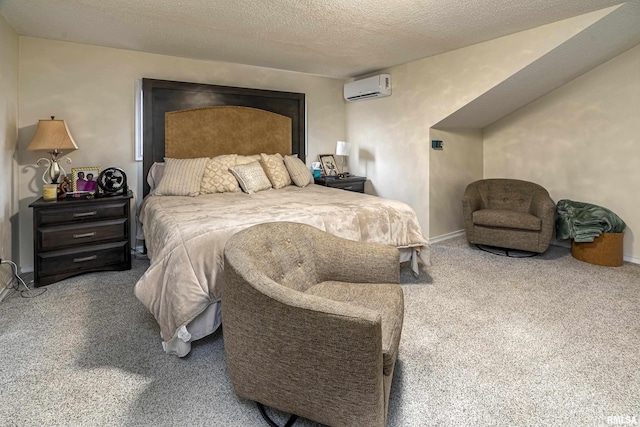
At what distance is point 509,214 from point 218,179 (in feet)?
10.5

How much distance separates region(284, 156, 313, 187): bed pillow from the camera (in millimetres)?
4241

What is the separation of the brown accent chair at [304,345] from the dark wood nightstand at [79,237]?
2.28m

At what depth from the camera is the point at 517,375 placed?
73.4 inches

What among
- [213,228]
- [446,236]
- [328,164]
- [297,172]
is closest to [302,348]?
[213,228]

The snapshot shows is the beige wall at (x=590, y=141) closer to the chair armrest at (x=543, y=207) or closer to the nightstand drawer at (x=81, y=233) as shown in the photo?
the chair armrest at (x=543, y=207)

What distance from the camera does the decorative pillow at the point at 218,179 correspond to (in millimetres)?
3699

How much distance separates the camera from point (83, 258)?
10.7ft

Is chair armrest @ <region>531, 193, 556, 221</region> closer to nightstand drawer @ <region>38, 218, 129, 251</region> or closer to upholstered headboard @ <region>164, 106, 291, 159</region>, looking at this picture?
upholstered headboard @ <region>164, 106, 291, 159</region>

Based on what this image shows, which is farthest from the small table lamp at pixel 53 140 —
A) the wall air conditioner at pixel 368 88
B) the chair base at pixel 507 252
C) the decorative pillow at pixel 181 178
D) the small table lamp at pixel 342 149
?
the chair base at pixel 507 252

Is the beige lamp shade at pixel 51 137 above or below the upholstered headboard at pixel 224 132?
below

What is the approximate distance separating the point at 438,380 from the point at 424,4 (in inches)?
102

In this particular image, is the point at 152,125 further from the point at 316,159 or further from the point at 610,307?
the point at 610,307

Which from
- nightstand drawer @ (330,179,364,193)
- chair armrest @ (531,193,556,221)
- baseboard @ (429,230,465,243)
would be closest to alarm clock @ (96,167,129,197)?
nightstand drawer @ (330,179,364,193)

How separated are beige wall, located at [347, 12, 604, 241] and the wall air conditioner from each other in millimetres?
100
